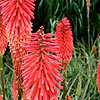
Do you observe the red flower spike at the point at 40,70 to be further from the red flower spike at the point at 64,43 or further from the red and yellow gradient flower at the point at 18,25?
the red flower spike at the point at 64,43

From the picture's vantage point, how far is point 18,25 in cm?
187

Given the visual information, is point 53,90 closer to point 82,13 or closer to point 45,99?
point 45,99

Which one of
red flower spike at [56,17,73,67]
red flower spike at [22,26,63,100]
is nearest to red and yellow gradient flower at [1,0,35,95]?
red flower spike at [22,26,63,100]

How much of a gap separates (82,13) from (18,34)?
4.98m

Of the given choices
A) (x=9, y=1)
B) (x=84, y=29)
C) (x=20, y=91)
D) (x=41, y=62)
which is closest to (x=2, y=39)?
(x=9, y=1)

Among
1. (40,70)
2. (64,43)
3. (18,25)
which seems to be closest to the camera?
(40,70)

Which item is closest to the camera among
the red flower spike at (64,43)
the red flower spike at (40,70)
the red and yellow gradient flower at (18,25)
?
the red flower spike at (40,70)

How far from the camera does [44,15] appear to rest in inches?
256

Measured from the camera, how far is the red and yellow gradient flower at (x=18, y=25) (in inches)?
73.4

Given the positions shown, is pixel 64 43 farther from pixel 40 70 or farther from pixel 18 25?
pixel 40 70

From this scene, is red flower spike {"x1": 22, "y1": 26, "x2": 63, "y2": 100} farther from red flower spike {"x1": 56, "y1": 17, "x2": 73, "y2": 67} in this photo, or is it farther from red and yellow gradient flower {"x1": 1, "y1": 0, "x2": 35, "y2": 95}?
red flower spike {"x1": 56, "y1": 17, "x2": 73, "y2": 67}

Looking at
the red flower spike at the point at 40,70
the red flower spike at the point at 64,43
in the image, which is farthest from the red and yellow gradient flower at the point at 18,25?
the red flower spike at the point at 64,43

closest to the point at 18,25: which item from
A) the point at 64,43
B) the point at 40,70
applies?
the point at 40,70

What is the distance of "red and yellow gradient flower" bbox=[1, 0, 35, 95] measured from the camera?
1.86m
